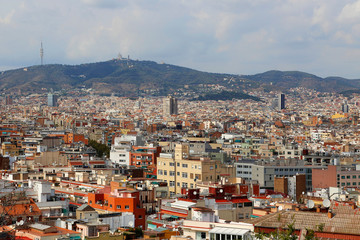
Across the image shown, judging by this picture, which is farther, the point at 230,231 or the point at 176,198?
the point at 176,198

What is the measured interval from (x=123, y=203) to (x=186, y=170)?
52.7ft

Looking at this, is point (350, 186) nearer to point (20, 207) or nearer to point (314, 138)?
point (20, 207)

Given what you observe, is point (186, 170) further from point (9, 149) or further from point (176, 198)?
point (9, 149)

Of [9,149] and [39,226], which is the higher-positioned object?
[9,149]

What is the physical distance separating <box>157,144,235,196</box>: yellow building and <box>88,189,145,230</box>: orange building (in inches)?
500

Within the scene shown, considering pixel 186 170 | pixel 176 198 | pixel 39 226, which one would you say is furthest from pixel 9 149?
pixel 39 226

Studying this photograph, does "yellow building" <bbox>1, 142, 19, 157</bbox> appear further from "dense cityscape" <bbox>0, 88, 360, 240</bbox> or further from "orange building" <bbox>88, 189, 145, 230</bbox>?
"orange building" <bbox>88, 189, 145, 230</bbox>

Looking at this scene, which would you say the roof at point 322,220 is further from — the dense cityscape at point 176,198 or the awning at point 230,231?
the awning at point 230,231

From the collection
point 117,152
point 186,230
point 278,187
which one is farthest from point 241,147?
point 186,230

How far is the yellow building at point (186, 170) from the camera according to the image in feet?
159

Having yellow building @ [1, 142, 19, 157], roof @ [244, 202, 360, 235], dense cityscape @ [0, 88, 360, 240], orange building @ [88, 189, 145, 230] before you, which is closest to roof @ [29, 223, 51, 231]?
dense cityscape @ [0, 88, 360, 240]

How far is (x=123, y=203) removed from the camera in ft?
110

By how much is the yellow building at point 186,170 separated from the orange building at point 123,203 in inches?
500

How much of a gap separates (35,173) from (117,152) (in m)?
21.9
